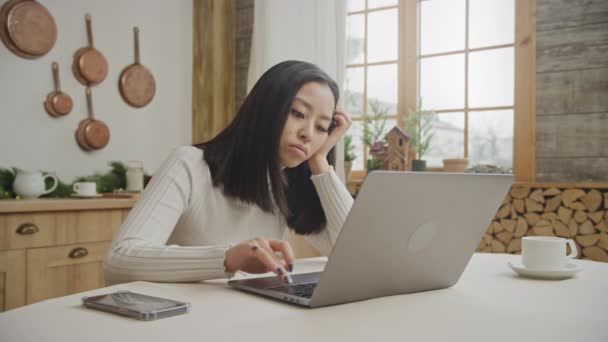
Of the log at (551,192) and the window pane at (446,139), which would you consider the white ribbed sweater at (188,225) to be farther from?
the window pane at (446,139)

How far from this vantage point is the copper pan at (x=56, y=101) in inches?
111

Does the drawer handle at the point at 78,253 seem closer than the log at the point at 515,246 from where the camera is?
Yes

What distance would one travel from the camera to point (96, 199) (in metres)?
2.54

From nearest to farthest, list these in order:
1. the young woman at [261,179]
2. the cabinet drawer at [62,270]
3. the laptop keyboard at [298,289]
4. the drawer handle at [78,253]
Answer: the laptop keyboard at [298,289]
the young woman at [261,179]
the cabinet drawer at [62,270]
the drawer handle at [78,253]

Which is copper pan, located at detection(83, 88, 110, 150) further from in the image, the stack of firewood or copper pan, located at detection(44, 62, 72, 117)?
the stack of firewood

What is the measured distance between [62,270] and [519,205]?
2.18m

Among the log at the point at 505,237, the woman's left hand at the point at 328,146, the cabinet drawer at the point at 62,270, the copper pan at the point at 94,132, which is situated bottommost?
the cabinet drawer at the point at 62,270

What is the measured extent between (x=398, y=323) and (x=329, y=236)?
798 mm

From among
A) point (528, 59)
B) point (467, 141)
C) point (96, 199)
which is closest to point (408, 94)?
point (467, 141)

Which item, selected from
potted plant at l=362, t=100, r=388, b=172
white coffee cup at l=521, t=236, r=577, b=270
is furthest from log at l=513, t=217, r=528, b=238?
white coffee cup at l=521, t=236, r=577, b=270

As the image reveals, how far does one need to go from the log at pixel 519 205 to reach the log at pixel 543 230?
0.10 meters

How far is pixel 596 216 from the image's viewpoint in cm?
255

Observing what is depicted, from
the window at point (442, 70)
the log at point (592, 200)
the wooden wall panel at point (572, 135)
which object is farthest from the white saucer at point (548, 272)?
the window at point (442, 70)

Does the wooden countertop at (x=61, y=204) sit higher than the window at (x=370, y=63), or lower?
lower
